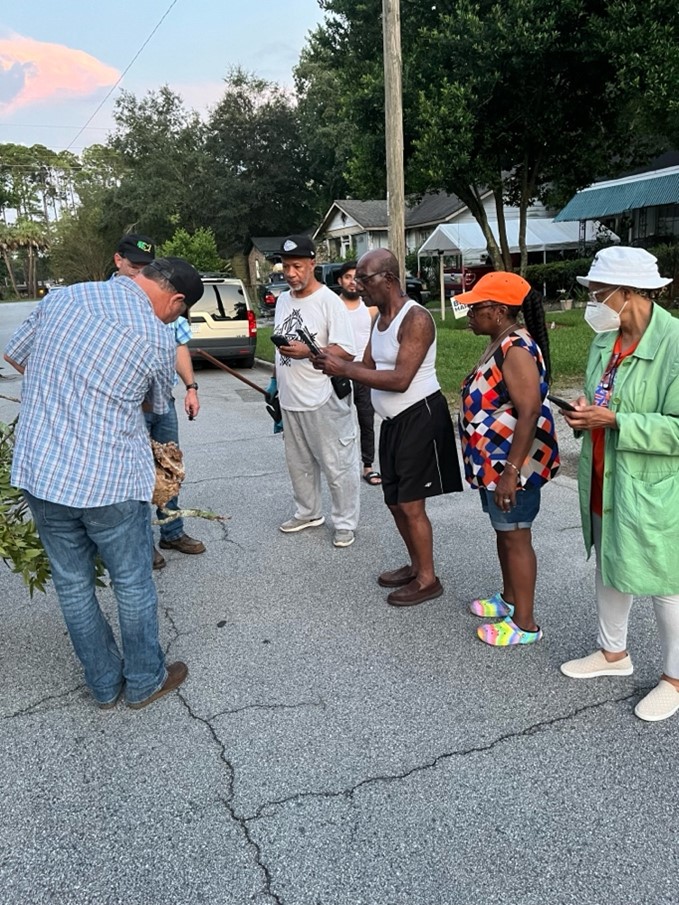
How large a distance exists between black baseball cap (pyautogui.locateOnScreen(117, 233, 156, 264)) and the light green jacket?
9.14 feet

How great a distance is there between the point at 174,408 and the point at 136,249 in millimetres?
1048

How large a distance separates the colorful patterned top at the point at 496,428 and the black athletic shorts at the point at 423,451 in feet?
1.45

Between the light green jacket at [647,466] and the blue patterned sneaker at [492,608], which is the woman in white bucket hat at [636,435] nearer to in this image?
the light green jacket at [647,466]

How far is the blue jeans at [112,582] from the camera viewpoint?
2580 millimetres

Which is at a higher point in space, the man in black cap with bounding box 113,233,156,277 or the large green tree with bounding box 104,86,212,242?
the large green tree with bounding box 104,86,212,242

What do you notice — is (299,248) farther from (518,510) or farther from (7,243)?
(7,243)

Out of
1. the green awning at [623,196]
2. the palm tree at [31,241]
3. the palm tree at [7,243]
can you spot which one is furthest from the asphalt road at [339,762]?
the palm tree at [7,243]

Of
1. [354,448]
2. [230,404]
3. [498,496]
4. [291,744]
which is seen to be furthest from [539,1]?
[291,744]

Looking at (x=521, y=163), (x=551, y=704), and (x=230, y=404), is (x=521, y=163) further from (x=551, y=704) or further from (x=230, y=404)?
(x=551, y=704)

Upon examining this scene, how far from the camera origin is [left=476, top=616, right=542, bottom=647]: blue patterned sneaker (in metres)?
3.26

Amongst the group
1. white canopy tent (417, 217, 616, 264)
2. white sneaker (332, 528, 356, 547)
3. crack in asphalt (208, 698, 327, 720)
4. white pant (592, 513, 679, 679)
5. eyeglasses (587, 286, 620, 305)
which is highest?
white canopy tent (417, 217, 616, 264)

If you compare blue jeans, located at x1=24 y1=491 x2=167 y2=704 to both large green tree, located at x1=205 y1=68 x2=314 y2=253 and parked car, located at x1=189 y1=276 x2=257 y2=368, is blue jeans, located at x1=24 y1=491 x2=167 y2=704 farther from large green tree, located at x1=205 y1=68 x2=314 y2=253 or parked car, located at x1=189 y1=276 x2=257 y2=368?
large green tree, located at x1=205 y1=68 x2=314 y2=253

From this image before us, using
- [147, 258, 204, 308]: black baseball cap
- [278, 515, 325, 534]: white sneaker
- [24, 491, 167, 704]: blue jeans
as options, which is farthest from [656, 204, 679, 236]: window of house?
[24, 491, 167, 704]: blue jeans

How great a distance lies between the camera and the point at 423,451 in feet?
11.6
